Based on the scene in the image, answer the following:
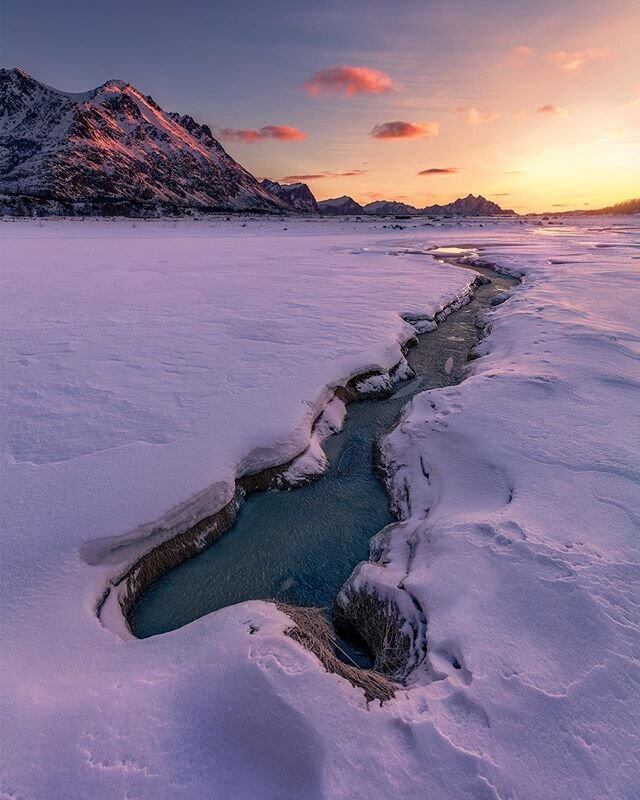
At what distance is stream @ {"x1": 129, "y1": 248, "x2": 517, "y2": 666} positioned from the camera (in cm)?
439

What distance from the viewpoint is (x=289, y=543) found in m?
5.19

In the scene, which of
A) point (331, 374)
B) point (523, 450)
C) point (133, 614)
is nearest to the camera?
point (133, 614)

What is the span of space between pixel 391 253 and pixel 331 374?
74.0ft

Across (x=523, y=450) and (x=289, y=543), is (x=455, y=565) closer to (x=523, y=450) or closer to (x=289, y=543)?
(x=289, y=543)

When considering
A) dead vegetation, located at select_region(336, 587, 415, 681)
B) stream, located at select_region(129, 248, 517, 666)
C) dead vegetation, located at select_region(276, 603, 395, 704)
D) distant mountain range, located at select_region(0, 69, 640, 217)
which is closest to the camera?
dead vegetation, located at select_region(276, 603, 395, 704)

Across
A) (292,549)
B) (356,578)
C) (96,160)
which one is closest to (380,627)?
(356,578)

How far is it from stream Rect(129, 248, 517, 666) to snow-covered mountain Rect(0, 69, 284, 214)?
309 ft

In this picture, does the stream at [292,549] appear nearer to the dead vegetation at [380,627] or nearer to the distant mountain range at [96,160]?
the dead vegetation at [380,627]

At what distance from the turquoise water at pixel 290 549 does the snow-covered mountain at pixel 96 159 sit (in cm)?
9424

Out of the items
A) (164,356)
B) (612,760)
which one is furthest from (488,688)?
(164,356)

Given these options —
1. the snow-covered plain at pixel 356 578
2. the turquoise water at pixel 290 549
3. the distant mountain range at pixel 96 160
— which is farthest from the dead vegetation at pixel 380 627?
the distant mountain range at pixel 96 160

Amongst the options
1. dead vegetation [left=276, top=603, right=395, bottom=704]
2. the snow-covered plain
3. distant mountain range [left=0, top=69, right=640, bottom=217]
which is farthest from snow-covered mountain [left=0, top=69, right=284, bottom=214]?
dead vegetation [left=276, top=603, right=395, bottom=704]

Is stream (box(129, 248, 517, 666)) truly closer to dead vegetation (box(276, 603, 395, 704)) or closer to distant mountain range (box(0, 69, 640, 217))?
dead vegetation (box(276, 603, 395, 704))

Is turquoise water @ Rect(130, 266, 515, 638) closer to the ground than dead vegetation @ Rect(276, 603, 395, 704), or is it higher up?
closer to the ground
